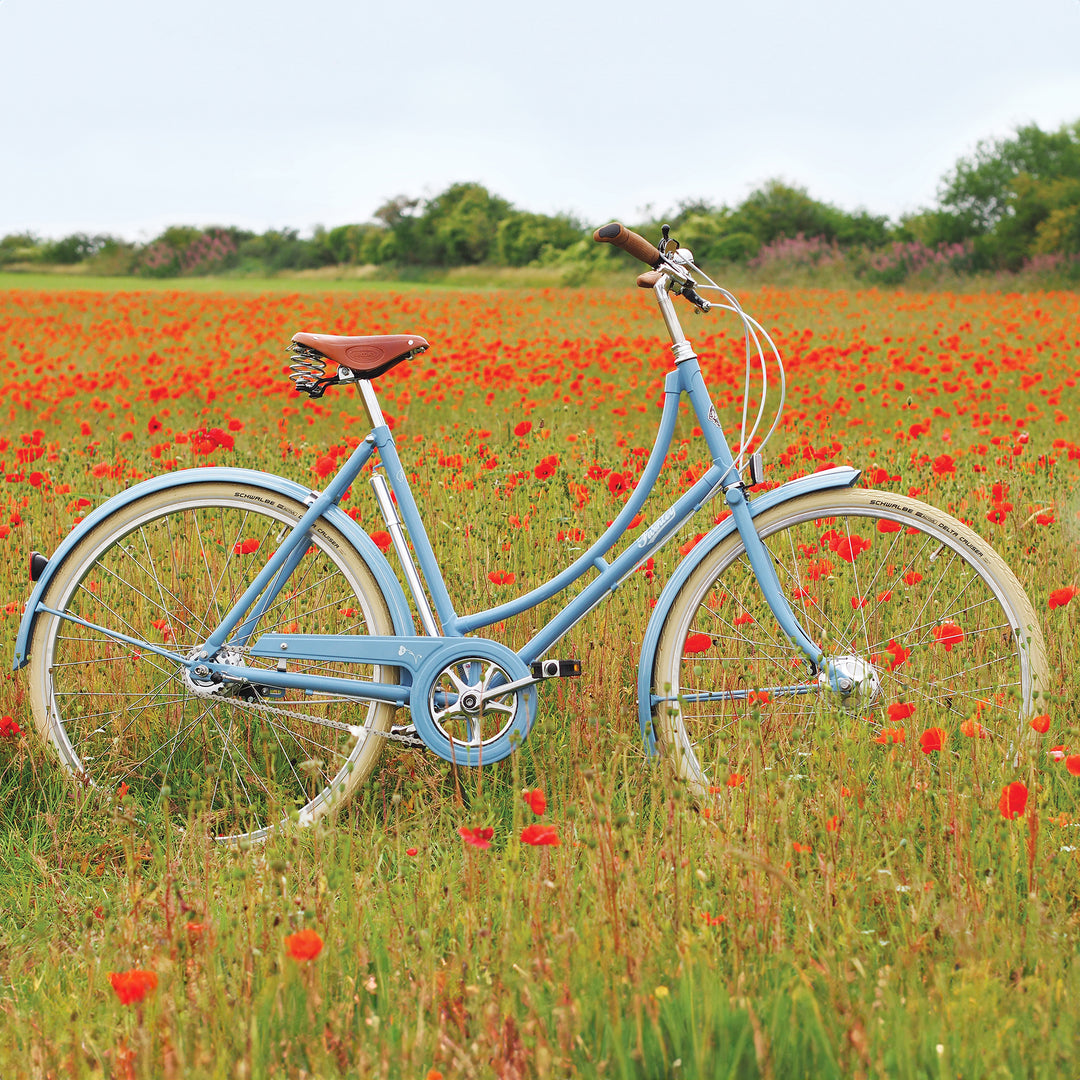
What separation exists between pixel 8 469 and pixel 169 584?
237 centimetres

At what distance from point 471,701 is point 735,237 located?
29363 millimetres

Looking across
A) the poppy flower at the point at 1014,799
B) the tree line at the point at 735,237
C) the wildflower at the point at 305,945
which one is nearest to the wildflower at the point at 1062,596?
the poppy flower at the point at 1014,799

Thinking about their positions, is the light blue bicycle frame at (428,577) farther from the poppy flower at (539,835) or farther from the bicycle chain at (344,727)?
the poppy flower at (539,835)

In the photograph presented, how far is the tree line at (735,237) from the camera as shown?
25672mm

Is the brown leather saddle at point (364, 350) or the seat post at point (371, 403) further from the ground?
the brown leather saddle at point (364, 350)

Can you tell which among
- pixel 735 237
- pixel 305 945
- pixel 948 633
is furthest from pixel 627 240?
pixel 735 237

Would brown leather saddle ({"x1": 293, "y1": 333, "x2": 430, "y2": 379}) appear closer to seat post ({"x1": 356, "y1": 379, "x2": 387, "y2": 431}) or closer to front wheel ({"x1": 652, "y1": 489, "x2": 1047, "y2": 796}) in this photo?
seat post ({"x1": 356, "y1": 379, "x2": 387, "y2": 431})

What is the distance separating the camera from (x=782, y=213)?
3206cm

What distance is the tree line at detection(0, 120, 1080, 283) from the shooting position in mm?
25672

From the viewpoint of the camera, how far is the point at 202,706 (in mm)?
2906

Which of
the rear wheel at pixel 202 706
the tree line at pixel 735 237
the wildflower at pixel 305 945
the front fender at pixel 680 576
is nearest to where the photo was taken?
the wildflower at pixel 305 945

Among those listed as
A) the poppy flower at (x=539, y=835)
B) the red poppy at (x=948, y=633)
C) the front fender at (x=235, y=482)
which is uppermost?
the front fender at (x=235, y=482)

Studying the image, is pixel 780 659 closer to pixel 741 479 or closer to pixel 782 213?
pixel 741 479

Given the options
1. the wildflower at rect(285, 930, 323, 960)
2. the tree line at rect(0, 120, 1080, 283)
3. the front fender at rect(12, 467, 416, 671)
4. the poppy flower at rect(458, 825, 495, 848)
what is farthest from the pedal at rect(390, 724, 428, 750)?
the tree line at rect(0, 120, 1080, 283)
